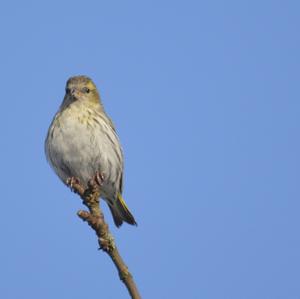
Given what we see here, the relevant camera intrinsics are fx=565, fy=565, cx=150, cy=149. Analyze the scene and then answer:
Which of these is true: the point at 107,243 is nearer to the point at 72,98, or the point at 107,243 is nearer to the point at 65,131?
the point at 65,131

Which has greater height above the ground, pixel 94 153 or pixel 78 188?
pixel 94 153

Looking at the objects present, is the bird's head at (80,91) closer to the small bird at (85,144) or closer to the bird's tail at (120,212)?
the small bird at (85,144)

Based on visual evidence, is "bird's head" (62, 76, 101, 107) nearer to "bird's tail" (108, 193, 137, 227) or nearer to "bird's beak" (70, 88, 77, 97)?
"bird's beak" (70, 88, 77, 97)

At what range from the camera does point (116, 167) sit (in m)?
8.80

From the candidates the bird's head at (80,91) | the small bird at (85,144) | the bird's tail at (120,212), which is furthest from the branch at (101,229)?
the bird's tail at (120,212)

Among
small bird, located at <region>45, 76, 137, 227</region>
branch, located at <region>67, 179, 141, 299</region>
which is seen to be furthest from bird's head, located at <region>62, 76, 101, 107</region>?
branch, located at <region>67, 179, 141, 299</region>

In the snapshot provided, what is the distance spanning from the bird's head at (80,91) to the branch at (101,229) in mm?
3895

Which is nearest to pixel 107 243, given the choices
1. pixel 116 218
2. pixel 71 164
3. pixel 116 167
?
pixel 71 164

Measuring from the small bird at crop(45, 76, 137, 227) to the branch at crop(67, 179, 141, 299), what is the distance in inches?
114

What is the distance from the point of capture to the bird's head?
29.7ft

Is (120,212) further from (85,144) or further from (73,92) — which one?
(73,92)

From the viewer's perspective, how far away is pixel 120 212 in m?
9.39

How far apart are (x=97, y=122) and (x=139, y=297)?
19.2 ft

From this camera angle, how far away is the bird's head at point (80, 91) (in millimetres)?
9062
